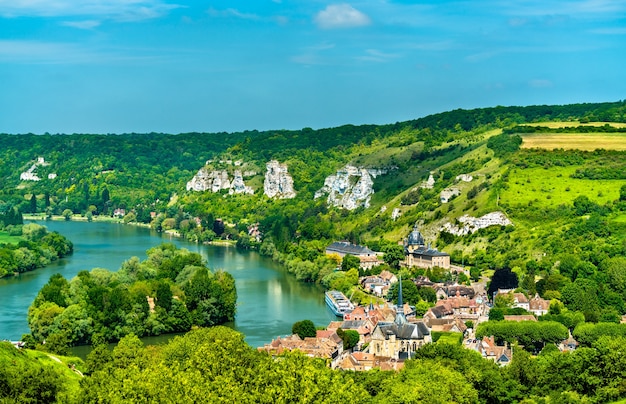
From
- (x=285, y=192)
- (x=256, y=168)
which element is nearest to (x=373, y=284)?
(x=285, y=192)

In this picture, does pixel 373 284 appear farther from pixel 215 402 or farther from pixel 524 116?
pixel 524 116

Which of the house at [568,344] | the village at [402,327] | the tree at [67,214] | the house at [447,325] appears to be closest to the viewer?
the village at [402,327]

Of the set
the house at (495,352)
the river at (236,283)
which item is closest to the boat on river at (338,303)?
the river at (236,283)

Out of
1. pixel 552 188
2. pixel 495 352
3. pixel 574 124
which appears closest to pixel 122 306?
pixel 495 352

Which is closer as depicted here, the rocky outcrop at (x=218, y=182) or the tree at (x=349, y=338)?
the tree at (x=349, y=338)

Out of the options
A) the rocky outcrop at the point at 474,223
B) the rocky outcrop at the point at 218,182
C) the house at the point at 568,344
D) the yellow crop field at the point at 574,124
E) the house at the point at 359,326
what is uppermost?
the yellow crop field at the point at 574,124

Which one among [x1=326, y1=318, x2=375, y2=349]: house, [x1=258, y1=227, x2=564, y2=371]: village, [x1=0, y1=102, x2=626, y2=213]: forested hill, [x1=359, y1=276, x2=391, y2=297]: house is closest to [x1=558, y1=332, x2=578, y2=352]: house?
[x1=258, y1=227, x2=564, y2=371]: village

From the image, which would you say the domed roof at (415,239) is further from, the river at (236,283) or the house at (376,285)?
the house at (376,285)
